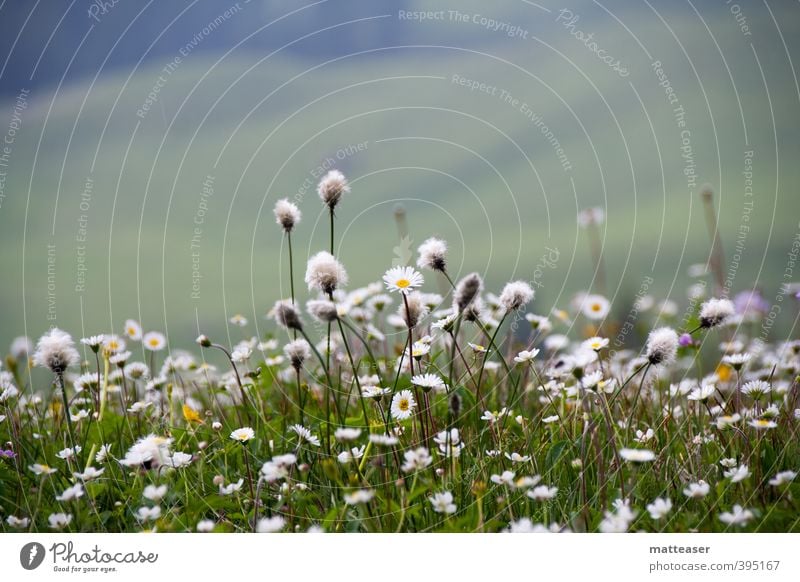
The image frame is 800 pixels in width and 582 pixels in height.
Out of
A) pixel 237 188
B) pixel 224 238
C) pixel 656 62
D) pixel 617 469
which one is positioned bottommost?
pixel 617 469

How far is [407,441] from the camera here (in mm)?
1572

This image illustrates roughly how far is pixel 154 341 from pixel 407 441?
0.86m

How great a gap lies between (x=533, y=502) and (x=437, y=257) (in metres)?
0.53

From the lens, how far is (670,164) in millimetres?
1799

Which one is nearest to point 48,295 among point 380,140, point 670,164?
point 380,140

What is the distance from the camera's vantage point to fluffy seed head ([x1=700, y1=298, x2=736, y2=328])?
146 centimetres

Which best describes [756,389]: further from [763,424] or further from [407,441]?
[407,441]

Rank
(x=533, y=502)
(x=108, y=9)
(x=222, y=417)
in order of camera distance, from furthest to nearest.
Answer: (x=222, y=417) → (x=108, y=9) → (x=533, y=502)

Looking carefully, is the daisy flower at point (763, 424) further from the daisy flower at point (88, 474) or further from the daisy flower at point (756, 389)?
the daisy flower at point (88, 474)

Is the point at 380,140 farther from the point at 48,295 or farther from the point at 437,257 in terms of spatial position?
the point at 48,295

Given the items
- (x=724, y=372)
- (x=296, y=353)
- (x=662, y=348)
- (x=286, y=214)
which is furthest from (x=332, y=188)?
(x=724, y=372)

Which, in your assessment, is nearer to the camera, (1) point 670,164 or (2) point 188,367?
(1) point 670,164

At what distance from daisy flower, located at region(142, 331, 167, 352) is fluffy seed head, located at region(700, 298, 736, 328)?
1.40 meters

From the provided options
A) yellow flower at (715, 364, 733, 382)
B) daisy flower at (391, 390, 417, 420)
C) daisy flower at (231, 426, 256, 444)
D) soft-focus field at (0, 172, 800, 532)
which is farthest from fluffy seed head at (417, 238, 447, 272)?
yellow flower at (715, 364, 733, 382)
